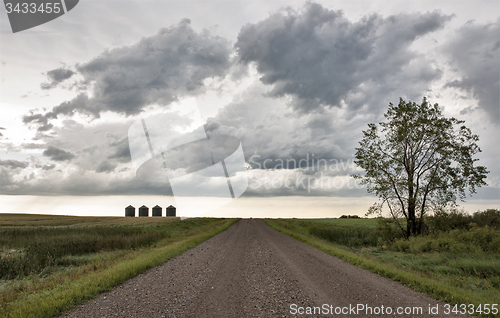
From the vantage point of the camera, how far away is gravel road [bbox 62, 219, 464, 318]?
21.0 ft

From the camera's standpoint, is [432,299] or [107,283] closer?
[432,299]

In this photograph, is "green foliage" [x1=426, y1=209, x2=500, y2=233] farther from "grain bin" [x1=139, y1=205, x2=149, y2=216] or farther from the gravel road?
"grain bin" [x1=139, y1=205, x2=149, y2=216]

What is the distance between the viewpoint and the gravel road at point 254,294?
→ 639 cm

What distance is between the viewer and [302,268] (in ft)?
36.9

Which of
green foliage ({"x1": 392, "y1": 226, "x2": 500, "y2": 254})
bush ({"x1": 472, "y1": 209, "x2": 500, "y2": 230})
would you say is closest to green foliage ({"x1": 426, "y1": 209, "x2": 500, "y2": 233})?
bush ({"x1": 472, "y1": 209, "x2": 500, "y2": 230})

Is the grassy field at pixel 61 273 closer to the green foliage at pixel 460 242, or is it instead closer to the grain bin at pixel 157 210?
the green foliage at pixel 460 242

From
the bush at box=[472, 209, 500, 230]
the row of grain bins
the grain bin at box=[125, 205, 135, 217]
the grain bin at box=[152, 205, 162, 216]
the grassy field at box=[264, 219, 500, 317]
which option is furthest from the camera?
the grain bin at box=[152, 205, 162, 216]

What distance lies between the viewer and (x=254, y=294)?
769 cm

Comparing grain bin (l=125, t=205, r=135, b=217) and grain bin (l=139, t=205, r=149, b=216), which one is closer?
grain bin (l=139, t=205, r=149, b=216)

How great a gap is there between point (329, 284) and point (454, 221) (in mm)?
20864

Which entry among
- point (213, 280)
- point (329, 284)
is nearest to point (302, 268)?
point (329, 284)

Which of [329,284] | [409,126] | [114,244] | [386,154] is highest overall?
[409,126]

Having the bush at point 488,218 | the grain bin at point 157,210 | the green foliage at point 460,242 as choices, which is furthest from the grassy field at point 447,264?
the grain bin at point 157,210

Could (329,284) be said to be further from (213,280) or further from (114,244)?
(114,244)
